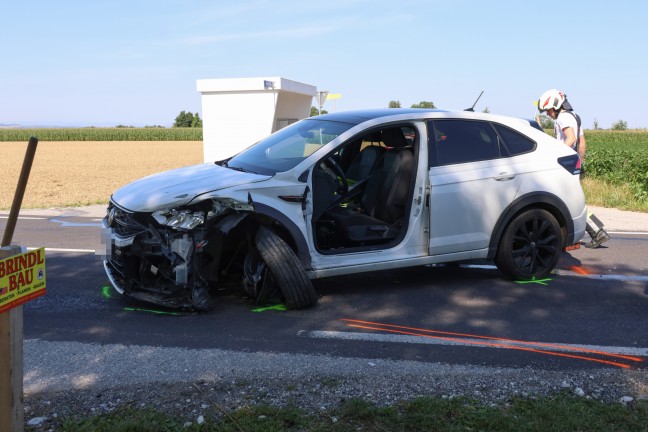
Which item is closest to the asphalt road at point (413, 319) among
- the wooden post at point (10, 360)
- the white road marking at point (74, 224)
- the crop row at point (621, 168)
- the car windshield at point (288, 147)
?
the car windshield at point (288, 147)

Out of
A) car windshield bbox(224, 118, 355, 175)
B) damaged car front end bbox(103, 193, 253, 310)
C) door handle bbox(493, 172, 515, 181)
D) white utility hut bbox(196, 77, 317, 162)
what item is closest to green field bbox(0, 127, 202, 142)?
white utility hut bbox(196, 77, 317, 162)

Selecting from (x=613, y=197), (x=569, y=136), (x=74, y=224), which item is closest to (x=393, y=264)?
(x=569, y=136)

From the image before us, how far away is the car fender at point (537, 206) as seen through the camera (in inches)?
264

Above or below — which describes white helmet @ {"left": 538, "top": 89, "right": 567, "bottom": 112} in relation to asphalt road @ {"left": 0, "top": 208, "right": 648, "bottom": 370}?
above

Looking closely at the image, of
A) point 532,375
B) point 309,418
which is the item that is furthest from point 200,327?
point 532,375

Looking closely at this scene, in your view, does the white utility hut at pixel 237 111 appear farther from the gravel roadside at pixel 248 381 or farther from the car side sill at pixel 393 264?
the gravel roadside at pixel 248 381

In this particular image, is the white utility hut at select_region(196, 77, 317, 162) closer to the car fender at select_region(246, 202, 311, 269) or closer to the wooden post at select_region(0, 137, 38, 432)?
the car fender at select_region(246, 202, 311, 269)

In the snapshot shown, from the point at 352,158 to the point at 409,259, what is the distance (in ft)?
5.16

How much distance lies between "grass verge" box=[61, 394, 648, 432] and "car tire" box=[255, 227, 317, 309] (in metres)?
2.05

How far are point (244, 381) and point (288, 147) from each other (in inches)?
123

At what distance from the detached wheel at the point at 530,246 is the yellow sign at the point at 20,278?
4.87m

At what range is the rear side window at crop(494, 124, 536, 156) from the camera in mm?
6898

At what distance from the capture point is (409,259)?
6.38 metres

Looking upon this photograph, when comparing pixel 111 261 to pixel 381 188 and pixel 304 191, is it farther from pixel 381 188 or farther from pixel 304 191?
pixel 381 188
